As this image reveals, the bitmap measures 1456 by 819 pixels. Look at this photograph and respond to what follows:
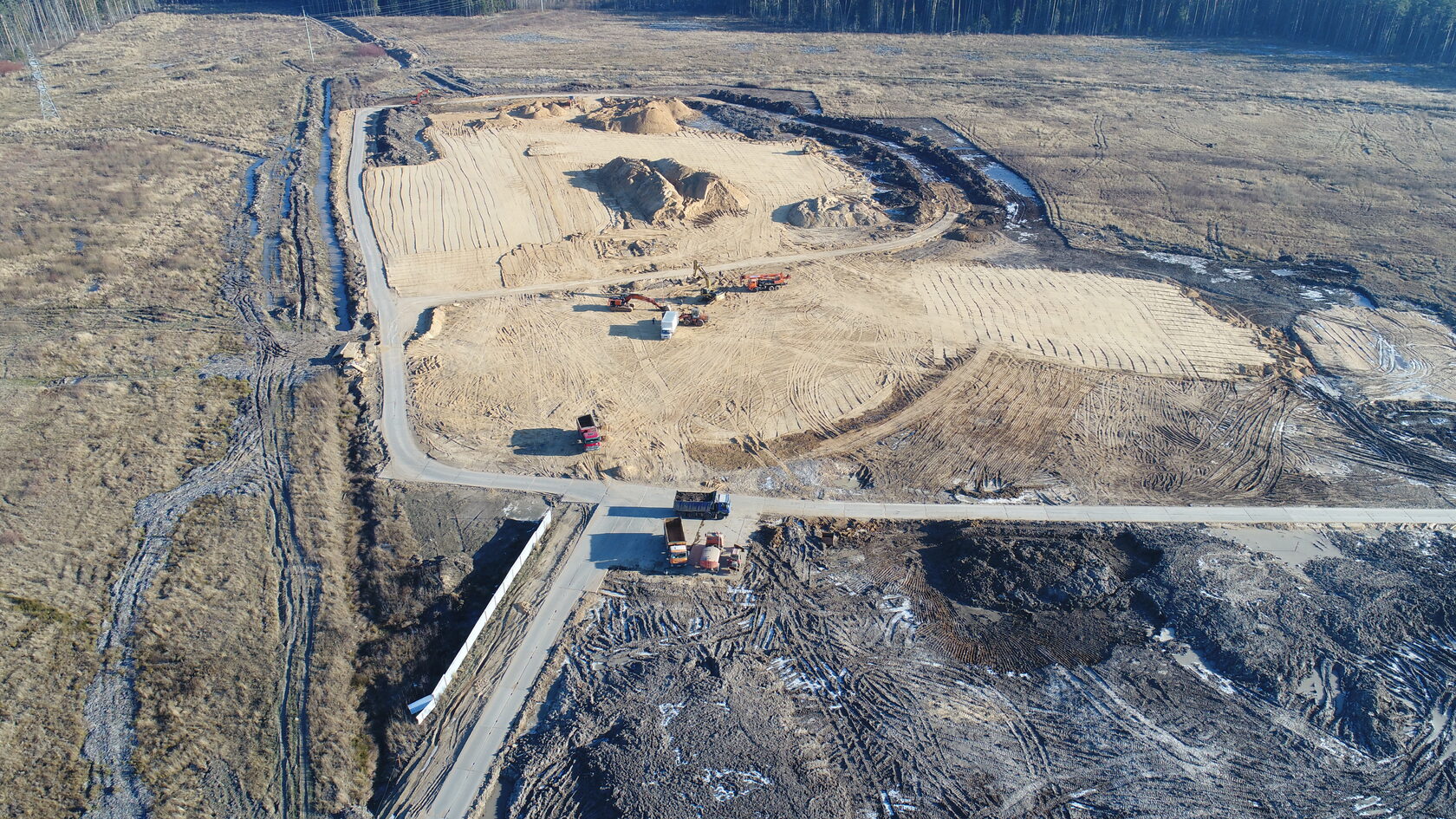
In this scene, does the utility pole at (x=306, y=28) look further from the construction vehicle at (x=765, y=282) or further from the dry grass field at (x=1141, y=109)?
the construction vehicle at (x=765, y=282)

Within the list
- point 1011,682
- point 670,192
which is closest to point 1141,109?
point 670,192

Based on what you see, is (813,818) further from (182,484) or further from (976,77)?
(976,77)

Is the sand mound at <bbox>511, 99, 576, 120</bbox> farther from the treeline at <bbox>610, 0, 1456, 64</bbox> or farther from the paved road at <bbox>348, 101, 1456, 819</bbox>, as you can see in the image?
the treeline at <bbox>610, 0, 1456, 64</bbox>

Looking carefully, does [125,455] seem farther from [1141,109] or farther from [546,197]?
[1141,109]

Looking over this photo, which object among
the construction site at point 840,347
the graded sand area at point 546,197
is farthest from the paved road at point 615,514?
the graded sand area at point 546,197

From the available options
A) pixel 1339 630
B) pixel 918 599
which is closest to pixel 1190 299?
pixel 1339 630
